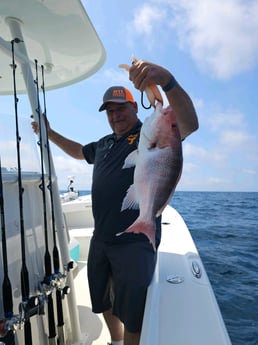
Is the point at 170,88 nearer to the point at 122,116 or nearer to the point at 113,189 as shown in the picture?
the point at 122,116

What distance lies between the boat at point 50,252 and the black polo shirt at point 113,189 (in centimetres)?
40

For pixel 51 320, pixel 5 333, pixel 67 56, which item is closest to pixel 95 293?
pixel 51 320

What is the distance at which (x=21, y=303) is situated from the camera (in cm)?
165

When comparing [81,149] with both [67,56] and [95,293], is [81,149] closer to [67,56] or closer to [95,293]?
[67,56]

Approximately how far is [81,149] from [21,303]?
1.40 metres

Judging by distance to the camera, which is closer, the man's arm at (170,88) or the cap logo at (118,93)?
the man's arm at (170,88)

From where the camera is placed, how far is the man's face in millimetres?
2074

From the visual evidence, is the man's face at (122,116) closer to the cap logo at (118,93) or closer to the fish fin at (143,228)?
the cap logo at (118,93)

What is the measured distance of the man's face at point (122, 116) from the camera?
2074 millimetres

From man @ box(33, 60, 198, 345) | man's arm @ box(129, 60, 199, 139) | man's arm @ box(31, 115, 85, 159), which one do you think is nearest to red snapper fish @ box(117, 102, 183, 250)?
man's arm @ box(129, 60, 199, 139)

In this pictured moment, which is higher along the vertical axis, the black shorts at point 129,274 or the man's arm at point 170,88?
the man's arm at point 170,88

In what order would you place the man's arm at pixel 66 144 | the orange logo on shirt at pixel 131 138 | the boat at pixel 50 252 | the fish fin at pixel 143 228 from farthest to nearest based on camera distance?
1. the man's arm at pixel 66 144
2. the orange logo on shirt at pixel 131 138
3. the boat at pixel 50 252
4. the fish fin at pixel 143 228

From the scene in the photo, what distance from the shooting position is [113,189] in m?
1.95

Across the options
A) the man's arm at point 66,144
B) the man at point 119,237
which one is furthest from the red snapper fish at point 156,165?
the man's arm at point 66,144
